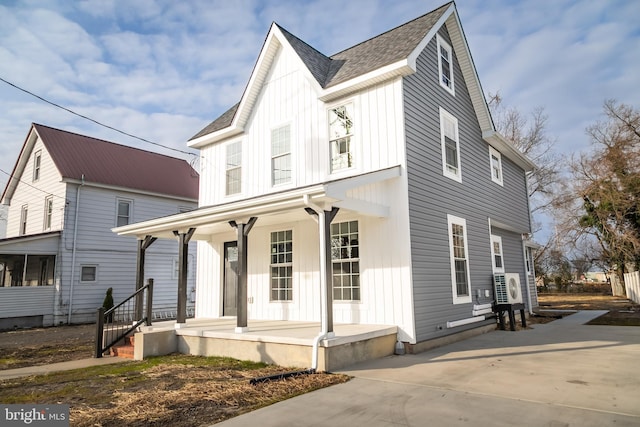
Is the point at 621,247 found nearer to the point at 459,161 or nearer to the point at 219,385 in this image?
the point at 459,161

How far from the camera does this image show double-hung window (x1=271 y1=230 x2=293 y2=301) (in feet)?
32.3

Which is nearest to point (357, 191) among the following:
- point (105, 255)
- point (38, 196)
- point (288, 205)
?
point (288, 205)

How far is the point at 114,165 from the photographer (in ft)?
62.5

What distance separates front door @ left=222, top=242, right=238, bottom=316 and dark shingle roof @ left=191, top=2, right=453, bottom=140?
3.69m

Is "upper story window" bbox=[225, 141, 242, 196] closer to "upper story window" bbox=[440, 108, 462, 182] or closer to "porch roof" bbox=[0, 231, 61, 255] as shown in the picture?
"upper story window" bbox=[440, 108, 462, 182]

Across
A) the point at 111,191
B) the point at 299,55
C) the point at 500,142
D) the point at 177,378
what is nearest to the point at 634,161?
the point at 500,142

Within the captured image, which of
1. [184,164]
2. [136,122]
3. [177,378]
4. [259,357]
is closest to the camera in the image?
[177,378]

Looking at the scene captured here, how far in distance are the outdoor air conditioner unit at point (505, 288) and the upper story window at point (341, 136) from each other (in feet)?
19.7

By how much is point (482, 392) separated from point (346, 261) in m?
Answer: 4.29

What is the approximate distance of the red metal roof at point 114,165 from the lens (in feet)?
57.7

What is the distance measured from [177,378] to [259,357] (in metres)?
1.52

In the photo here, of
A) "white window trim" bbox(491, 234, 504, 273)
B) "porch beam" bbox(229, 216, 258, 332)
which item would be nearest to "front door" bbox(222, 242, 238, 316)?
"porch beam" bbox(229, 216, 258, 332)

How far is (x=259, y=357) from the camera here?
7238 mm

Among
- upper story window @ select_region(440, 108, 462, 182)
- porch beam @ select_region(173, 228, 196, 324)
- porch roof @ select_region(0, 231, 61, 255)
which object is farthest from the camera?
porch roof @ select_region(0, 231, 61, 255)
